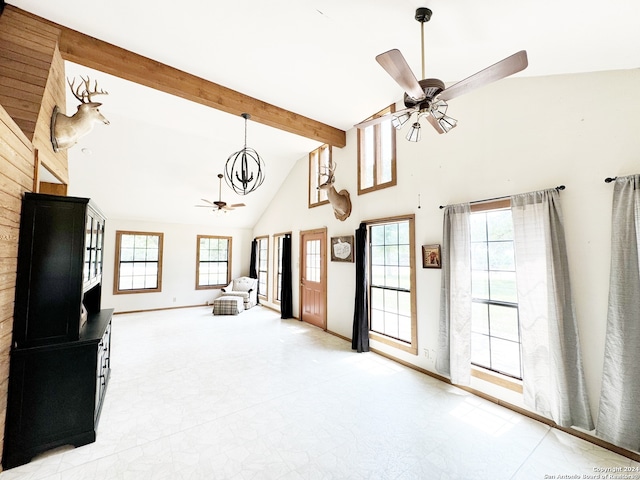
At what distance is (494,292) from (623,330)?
1.07 meters

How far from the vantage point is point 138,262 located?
25.7 feet

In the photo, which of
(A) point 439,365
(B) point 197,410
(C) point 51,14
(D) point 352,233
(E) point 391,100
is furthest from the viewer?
(D) point 352,233

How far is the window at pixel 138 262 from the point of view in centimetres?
755

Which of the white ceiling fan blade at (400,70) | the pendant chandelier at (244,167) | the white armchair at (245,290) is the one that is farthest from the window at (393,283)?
the white armchair at (245,290)

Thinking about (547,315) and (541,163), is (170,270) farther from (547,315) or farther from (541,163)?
(541,163)

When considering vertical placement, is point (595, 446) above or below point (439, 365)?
below

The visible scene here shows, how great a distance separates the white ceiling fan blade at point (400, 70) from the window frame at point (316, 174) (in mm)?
4101

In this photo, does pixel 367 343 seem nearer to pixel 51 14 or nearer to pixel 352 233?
pixel 352 233

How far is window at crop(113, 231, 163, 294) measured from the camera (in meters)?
7.55

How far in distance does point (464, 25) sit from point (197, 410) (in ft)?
14.5

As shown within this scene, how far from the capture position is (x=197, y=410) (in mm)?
2914

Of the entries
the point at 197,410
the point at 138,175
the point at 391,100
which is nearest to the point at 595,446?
the point at 197,410

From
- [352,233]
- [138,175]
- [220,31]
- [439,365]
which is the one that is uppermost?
[220,31]

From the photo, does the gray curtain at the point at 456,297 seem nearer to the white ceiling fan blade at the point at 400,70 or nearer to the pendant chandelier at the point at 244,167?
the white ceiling fan blade at the point at 400,70
